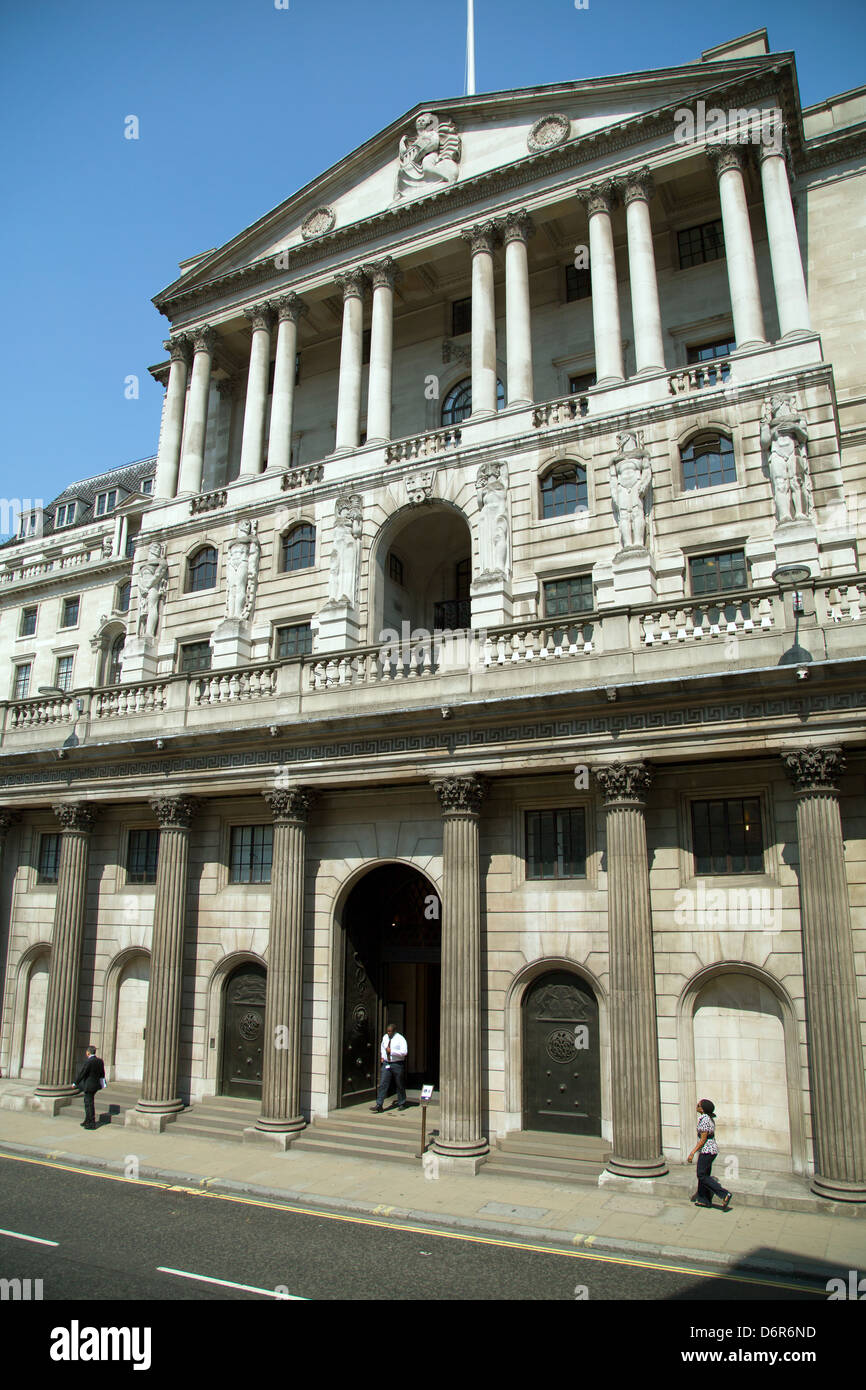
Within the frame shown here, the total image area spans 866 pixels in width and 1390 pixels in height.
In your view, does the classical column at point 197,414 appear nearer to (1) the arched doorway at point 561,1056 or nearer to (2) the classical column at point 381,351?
(2) the classical column at point 381,351

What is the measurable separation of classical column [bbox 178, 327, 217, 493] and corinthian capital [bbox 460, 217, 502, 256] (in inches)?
412

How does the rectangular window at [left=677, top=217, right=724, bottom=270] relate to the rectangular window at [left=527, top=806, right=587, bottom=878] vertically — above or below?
above

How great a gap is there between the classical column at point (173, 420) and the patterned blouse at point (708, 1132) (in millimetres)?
25541

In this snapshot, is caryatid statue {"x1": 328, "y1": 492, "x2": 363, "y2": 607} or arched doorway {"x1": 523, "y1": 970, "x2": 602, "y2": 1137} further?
caryatid statue {"x1": 328, "y1": 492, "x2": 363, "y2": 607}

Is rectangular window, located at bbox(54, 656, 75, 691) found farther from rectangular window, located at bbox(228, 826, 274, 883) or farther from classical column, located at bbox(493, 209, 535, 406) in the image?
classical column, located at bbox(493, 209, 535, 406)

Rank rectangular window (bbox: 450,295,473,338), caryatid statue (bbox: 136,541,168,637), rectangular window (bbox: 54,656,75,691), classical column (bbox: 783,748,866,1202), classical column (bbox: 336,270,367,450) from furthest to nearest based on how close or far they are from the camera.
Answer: rectangular window (bbox: 54,656,75,691) < rectangular window (bbox: 450,295,473,338) < caryatid statue (bbox: 136,541,168,637) < classical column (bbox: 336,270,367,450) < classical column (bbox: 783,748,866,1202)

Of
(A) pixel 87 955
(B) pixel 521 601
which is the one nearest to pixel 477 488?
(B) pixel 521 601

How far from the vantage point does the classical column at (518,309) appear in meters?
25.5

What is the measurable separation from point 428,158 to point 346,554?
13.9m

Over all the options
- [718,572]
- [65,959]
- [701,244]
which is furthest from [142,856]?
[701,244]

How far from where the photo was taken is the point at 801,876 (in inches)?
658

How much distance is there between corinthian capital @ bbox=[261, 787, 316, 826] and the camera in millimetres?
22047

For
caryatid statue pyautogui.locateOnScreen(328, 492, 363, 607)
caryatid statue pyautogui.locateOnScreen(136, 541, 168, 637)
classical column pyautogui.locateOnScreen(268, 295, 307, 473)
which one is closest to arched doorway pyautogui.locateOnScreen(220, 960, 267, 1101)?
caryatid statue pyautogui.locateOnScreen(328, 492, 363, 607)
